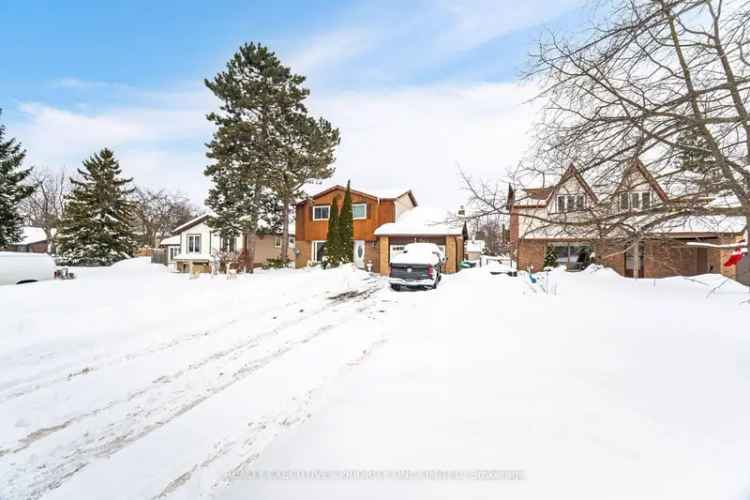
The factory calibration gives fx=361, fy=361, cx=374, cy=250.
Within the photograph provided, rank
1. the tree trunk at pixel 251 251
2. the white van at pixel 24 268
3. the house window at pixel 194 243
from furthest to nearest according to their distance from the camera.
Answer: the house window at pixel 194 243
the tree trunk at pixel 251 251
the white van at pixel 24 268

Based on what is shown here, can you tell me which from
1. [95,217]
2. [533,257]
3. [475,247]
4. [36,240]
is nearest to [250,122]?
[95,217]

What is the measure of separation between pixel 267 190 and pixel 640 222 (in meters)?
22.8

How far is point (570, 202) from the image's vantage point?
5.20 meters

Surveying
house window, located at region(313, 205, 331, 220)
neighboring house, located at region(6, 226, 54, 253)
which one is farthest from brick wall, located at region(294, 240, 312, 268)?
neighboring house, located at region(6, 226, 54, 253)

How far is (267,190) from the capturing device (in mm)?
24547

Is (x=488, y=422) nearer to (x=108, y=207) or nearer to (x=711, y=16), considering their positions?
(x=711, y=16)

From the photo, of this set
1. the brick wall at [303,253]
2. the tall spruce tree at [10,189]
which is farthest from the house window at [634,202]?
the tall spruce tree at [10,189]

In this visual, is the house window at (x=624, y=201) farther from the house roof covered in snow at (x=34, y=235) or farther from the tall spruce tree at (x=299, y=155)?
the house roof covered in snow at (x=34, y=235)

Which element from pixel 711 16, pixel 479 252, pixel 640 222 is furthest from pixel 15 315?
pixel 479 252

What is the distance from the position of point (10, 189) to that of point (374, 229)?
22712 millimetres

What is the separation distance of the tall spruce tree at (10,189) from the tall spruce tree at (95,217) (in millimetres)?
5387

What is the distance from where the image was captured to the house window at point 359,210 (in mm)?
26266

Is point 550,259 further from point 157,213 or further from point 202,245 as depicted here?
point 157,213

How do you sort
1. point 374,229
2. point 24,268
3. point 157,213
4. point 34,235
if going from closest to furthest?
point 24,268, point 374,229, point 34,235, point 157,213
